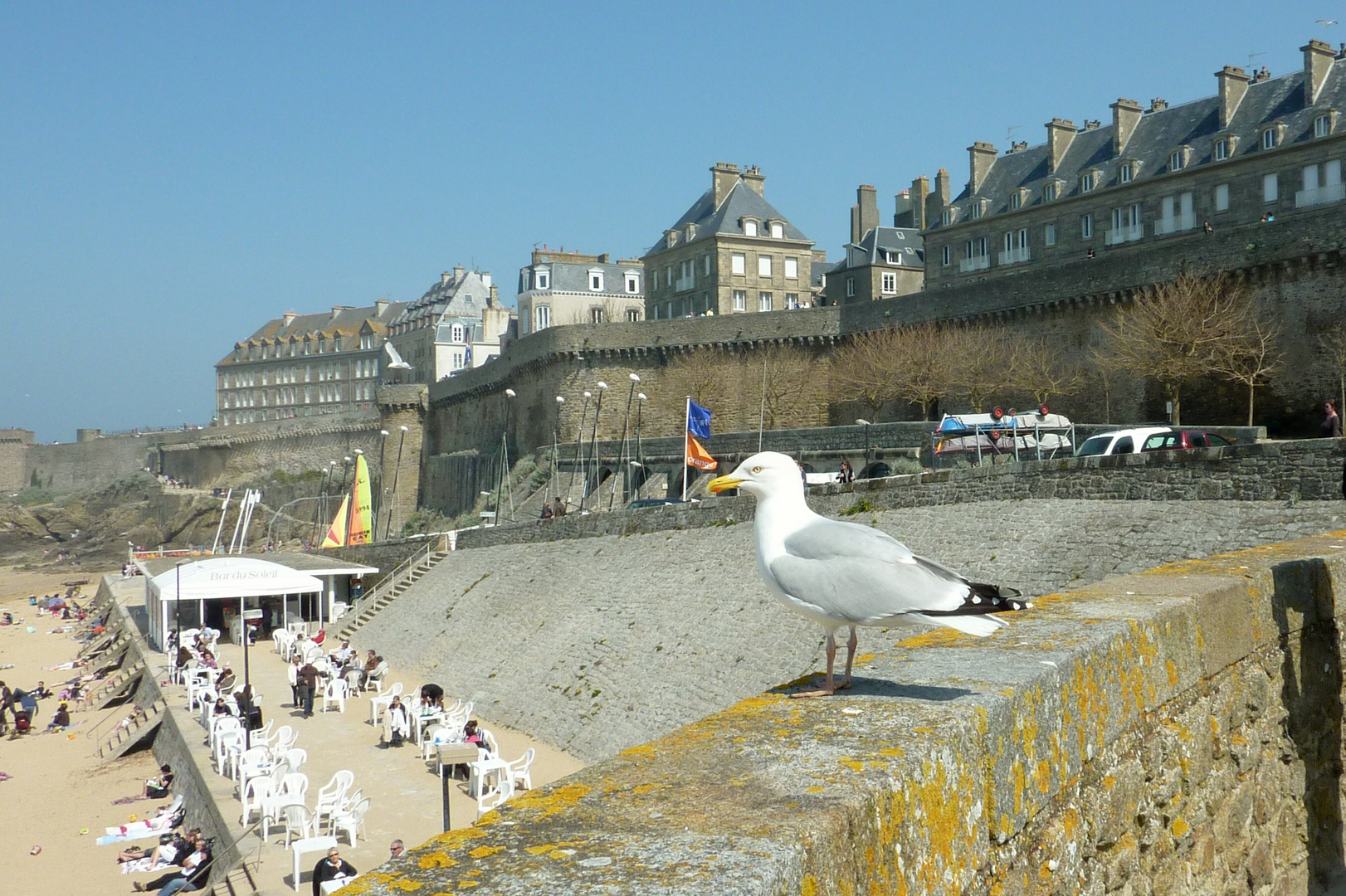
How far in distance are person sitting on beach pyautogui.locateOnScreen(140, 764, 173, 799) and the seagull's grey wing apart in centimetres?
1867

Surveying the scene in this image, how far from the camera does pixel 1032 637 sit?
11.8 ft

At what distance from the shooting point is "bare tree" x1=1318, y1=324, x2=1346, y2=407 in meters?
28.7

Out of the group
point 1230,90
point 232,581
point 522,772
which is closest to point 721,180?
point 1230,90

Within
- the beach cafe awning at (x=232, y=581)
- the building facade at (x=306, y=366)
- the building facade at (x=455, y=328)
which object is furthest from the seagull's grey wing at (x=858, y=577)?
the building facade at (x=306, y=366)

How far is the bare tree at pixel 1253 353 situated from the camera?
3042 cm

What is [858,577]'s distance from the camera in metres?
3.45

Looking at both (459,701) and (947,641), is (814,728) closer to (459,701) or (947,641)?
(947,641)

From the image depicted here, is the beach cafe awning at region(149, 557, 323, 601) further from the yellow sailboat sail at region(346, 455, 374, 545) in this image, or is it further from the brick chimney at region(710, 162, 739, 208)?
the brick chimney at region(710, 162, 739, 208)

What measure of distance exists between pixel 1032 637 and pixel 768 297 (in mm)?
58866

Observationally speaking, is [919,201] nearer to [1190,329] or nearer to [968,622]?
[1190,329]

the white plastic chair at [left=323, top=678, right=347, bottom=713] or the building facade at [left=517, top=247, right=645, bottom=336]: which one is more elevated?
the building facade at [left=517, top=247, right=645, bottom=336]

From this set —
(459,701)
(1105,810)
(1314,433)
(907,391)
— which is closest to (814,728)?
(1105,810)

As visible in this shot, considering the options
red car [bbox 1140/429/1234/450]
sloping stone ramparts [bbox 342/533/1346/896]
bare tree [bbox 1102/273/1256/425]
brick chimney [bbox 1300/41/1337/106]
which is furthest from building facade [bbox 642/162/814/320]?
sloping stone ramparts [bbox 342/533/1346/896]

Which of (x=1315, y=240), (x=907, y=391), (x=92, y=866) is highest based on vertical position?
(x=1315, y=240)
